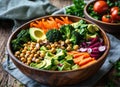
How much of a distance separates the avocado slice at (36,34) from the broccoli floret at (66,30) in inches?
4.6

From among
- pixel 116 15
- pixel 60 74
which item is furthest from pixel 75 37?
pixel 116 15

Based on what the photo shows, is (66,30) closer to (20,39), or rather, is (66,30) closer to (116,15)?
(20,39)

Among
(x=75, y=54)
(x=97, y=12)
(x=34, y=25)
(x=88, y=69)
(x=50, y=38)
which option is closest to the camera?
(x=88, y=69)

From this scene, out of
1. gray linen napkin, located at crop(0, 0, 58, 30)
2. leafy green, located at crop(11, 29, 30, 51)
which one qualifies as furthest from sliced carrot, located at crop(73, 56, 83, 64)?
gray linen napkin, located at crop(0, 0, 58, 30)

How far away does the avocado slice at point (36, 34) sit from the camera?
A: 5.64ft

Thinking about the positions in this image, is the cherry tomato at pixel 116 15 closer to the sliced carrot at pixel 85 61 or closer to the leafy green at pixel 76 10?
the leafy green at pixel 76 10

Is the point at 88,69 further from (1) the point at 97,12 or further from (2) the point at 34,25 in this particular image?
(1) the point at 97,12

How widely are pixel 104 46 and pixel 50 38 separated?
1.04 ft

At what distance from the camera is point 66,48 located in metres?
1.64

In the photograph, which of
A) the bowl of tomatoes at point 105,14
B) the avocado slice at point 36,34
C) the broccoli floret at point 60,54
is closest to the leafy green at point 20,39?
the avocado slice at point 36,34

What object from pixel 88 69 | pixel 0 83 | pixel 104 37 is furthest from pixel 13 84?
pixel 104 37

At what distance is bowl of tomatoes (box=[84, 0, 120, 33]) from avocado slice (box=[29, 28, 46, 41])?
1.30ft

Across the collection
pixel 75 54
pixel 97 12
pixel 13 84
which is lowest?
pixel 13 84

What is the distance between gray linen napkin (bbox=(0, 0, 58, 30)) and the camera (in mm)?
2186
